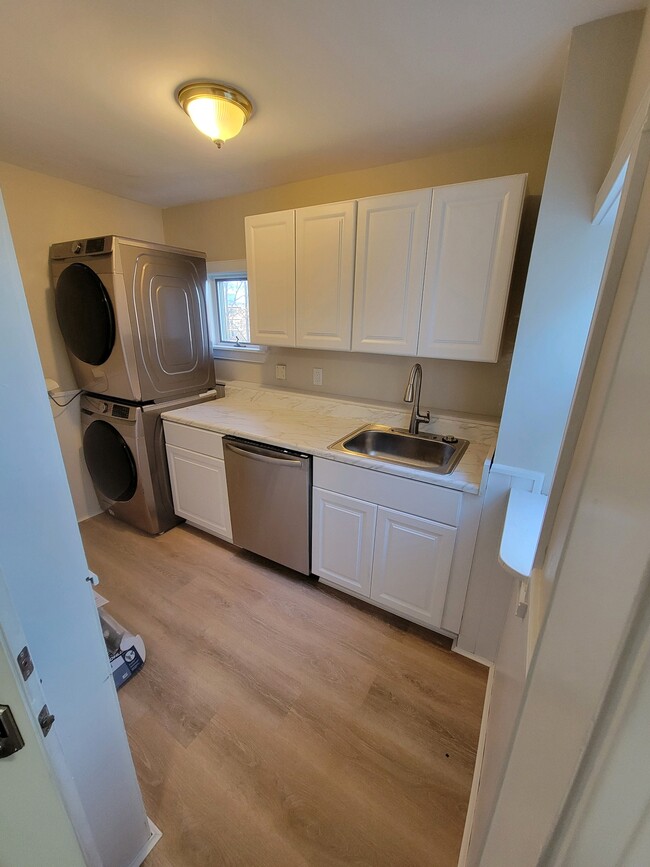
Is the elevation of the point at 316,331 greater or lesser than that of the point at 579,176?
lesser

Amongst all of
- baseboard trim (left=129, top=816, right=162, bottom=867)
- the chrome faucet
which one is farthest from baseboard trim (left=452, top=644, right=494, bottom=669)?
baseboard trim (left=129, top=816, right=162, bottom=867)

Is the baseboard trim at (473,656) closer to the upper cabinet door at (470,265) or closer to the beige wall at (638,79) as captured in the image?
the upper cabinet door at (470,265)

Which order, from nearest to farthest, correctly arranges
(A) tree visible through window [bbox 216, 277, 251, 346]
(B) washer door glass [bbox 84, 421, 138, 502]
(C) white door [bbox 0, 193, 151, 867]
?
1. (C) white door [bbox 0, 193, 151, 867]
2. (B) washer door glass [bbox 84, 421, 138, 502]
3. (A) tree visible through window [bbox 216, 277, 251, 346]

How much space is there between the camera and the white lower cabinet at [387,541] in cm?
154

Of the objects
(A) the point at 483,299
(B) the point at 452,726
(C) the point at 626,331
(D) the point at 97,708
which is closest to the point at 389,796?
(B) the point at 452,726

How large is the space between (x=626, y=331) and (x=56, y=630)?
41.7 inches

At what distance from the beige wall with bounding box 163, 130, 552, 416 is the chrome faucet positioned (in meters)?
0.19

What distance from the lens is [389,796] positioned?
1.17m

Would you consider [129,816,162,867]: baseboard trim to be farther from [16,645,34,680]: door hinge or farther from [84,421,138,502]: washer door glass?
[84,421,138,502]: washer door glass

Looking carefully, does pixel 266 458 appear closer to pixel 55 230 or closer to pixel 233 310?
pixel 233 310

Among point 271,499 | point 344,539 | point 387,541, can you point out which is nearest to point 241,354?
point 271,499

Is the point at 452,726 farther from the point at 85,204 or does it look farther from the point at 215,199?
the point at 85,204

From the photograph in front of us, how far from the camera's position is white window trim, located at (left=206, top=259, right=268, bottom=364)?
2.61 meters

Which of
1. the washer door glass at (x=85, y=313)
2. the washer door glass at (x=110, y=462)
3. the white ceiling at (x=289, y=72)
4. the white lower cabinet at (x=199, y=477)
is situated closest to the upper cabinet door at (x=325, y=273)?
the white ceiling at (x=289, y=72)
